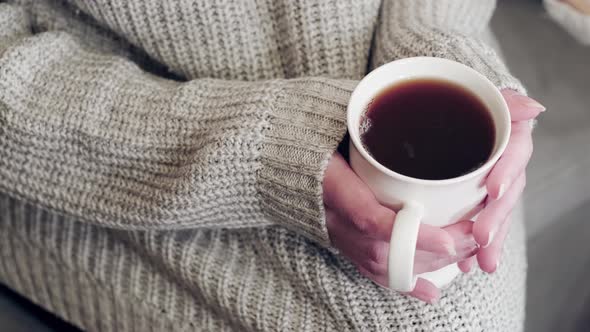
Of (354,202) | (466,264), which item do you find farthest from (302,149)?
(466,264)

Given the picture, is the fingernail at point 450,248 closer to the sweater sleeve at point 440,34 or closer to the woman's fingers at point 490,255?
the woman's fingers at point 490,255

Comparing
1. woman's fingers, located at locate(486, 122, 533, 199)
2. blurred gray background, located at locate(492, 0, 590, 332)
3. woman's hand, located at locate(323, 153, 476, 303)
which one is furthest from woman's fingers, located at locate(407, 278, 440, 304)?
blurred gray background, located at locate(492, 0, 590, 332)

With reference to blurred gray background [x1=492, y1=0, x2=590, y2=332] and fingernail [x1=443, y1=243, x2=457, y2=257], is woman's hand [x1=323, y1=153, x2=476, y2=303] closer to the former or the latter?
fingernail [x1=443, y1=243, x2=457, y2=257]

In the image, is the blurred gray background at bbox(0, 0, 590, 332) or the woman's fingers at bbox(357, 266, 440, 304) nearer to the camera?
the woman's fingers at bbox(357, 266, 440, 304)

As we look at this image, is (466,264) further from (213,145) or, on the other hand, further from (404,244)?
(213,145)

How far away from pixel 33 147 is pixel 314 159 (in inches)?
11.9

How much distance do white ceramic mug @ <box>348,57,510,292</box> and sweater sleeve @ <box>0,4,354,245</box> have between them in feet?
0.19

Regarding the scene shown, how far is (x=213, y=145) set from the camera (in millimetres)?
560

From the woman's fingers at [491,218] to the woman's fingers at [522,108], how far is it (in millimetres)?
62

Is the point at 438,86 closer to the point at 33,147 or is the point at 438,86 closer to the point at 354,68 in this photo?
the point at 354,68

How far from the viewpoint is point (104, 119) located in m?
0.62

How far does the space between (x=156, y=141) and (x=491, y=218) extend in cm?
32

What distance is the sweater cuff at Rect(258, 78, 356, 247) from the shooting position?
53cm

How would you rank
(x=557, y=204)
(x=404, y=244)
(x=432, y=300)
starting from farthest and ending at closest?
(x=557, y=204)
(x=432, y=300)
(x=404, y=244)
